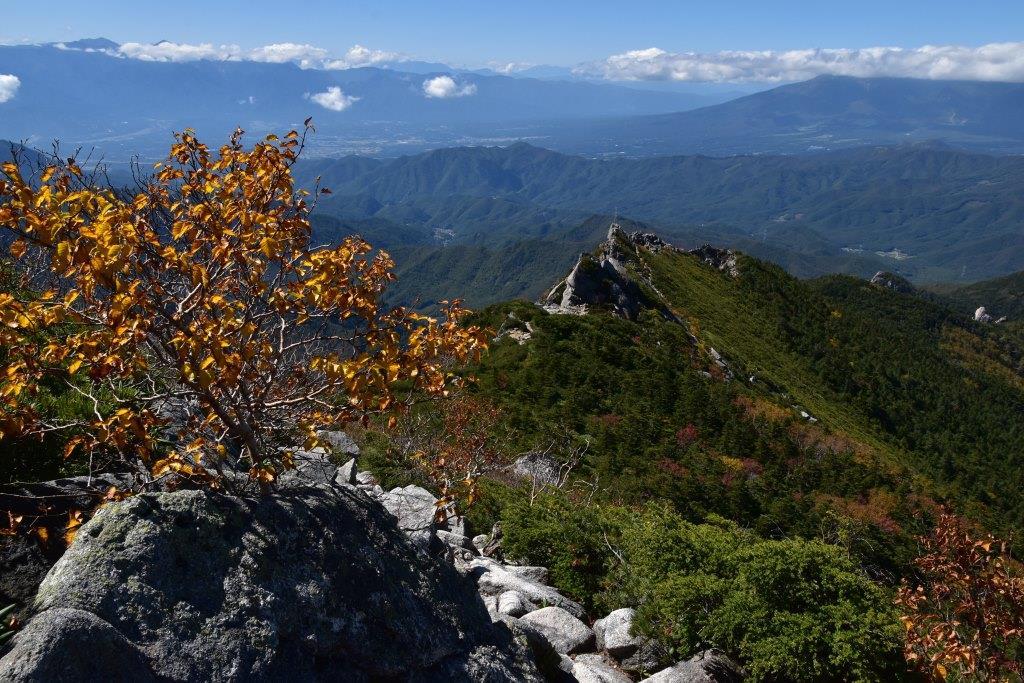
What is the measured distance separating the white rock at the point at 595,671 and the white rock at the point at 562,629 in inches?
8.6

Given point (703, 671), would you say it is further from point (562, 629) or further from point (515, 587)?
point (515, 587)

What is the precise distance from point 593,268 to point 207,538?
3856cm

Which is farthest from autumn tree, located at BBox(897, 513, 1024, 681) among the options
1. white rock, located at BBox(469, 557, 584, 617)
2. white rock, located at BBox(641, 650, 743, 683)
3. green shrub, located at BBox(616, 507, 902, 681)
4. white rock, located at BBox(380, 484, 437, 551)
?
white rock, located at BBox(380, 484, 437, 551)

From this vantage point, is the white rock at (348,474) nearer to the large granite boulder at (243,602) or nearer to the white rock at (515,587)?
the white rock at (515,587)

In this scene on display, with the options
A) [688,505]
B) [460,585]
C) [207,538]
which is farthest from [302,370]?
[688,505]

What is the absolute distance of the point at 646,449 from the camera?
2202cm

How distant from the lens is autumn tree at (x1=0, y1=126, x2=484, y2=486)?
3.90 meters

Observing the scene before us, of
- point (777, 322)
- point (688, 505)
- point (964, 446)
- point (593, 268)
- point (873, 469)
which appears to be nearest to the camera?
point (688, 505)

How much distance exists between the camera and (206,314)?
5488mm

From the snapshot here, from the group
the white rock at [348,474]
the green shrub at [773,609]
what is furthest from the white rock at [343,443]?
the green shrub at [773,609]

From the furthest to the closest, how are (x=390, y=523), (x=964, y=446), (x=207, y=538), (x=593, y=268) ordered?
(x=964, y=446) < (x=593, y=268) < (x=390, y=523) < (x=207, y=538)

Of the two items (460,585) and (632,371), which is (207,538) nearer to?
(460,585)

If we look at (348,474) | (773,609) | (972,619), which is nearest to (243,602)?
(773,609)

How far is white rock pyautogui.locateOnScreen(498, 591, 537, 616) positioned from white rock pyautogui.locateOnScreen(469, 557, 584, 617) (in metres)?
0.17
